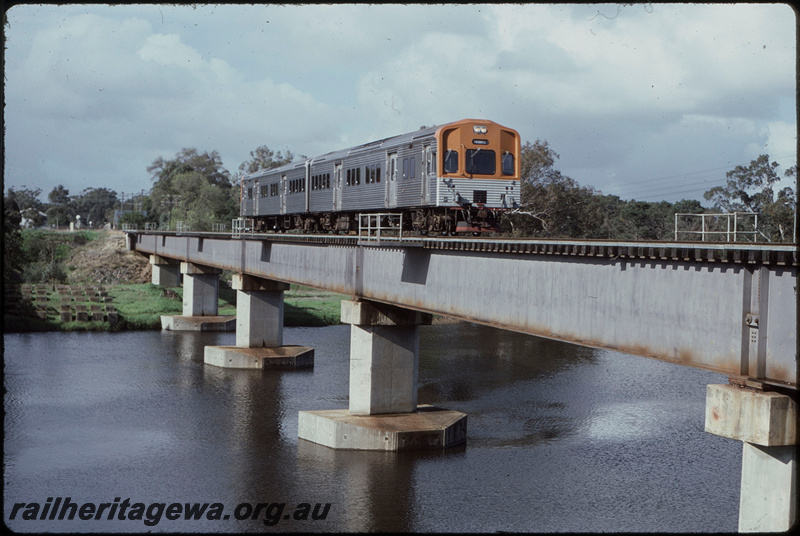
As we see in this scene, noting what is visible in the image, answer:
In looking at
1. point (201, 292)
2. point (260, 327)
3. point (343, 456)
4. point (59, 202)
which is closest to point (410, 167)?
point (343, 456)

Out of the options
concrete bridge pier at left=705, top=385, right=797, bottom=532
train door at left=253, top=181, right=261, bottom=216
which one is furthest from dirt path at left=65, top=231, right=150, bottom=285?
concrete bridge pier at left=705, top=385, right=797, bottom=532

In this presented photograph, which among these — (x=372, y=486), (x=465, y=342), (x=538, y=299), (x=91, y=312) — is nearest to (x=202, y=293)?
(x=91, y=312)

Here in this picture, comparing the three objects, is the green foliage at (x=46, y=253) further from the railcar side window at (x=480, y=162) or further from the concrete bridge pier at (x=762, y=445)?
the concrete bridge pier at (x=762, y=445)

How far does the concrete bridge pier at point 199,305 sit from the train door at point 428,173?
109ft

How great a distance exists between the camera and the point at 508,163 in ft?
97.5

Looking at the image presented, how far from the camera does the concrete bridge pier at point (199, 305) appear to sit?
58500 millimetres

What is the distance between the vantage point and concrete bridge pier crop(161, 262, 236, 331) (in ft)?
Result: 192

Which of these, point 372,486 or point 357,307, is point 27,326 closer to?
point 357,307

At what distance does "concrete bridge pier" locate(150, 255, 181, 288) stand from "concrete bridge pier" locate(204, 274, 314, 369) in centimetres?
3385

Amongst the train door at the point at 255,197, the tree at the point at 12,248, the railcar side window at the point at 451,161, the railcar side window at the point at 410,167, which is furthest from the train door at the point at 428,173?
the tree at the point at 12,248

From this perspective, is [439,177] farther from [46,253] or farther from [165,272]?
[46,253]

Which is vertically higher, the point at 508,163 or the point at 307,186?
the point at 508,163

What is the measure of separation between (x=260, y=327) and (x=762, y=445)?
3403 centimetres

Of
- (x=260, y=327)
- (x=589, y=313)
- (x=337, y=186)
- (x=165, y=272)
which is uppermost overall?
(x=337, y=186)
